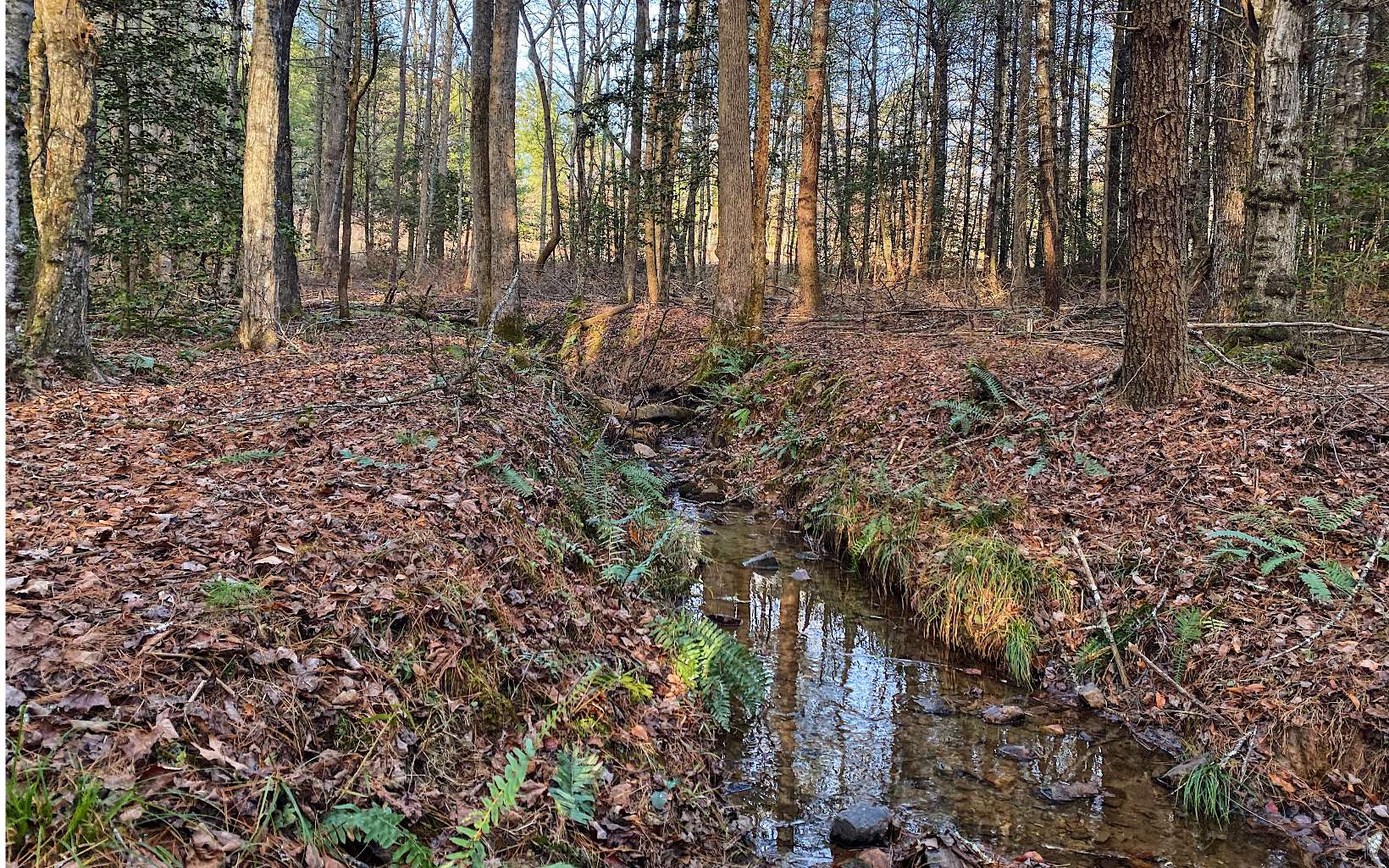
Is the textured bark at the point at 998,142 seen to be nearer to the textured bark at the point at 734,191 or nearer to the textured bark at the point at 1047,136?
the textured bark at the point at 1047,136

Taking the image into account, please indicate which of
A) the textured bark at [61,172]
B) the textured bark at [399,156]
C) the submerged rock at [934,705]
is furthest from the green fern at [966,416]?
the textured bark at [399,156]

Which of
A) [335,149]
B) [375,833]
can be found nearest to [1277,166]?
[375,833]

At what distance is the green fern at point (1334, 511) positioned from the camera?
225 inches

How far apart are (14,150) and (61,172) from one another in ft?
3.98

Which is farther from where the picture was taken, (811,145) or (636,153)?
(636,153)

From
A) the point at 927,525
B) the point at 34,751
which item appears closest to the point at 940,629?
the point at 927,525

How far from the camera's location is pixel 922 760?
4965 millimetres

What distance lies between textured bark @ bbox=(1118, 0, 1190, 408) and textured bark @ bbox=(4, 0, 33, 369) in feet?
34.3

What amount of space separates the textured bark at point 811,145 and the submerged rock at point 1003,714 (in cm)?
1081

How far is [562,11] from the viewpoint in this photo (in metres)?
29.0

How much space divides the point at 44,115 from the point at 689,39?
12.1 meters

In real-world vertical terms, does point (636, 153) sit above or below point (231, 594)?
above

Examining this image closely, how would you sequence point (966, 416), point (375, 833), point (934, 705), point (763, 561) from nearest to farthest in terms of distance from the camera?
point (375, 833)
point (934, 705)
point (763, 561)
point (966, 416)

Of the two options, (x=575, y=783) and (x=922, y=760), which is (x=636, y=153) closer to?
(x=922, y=760)
